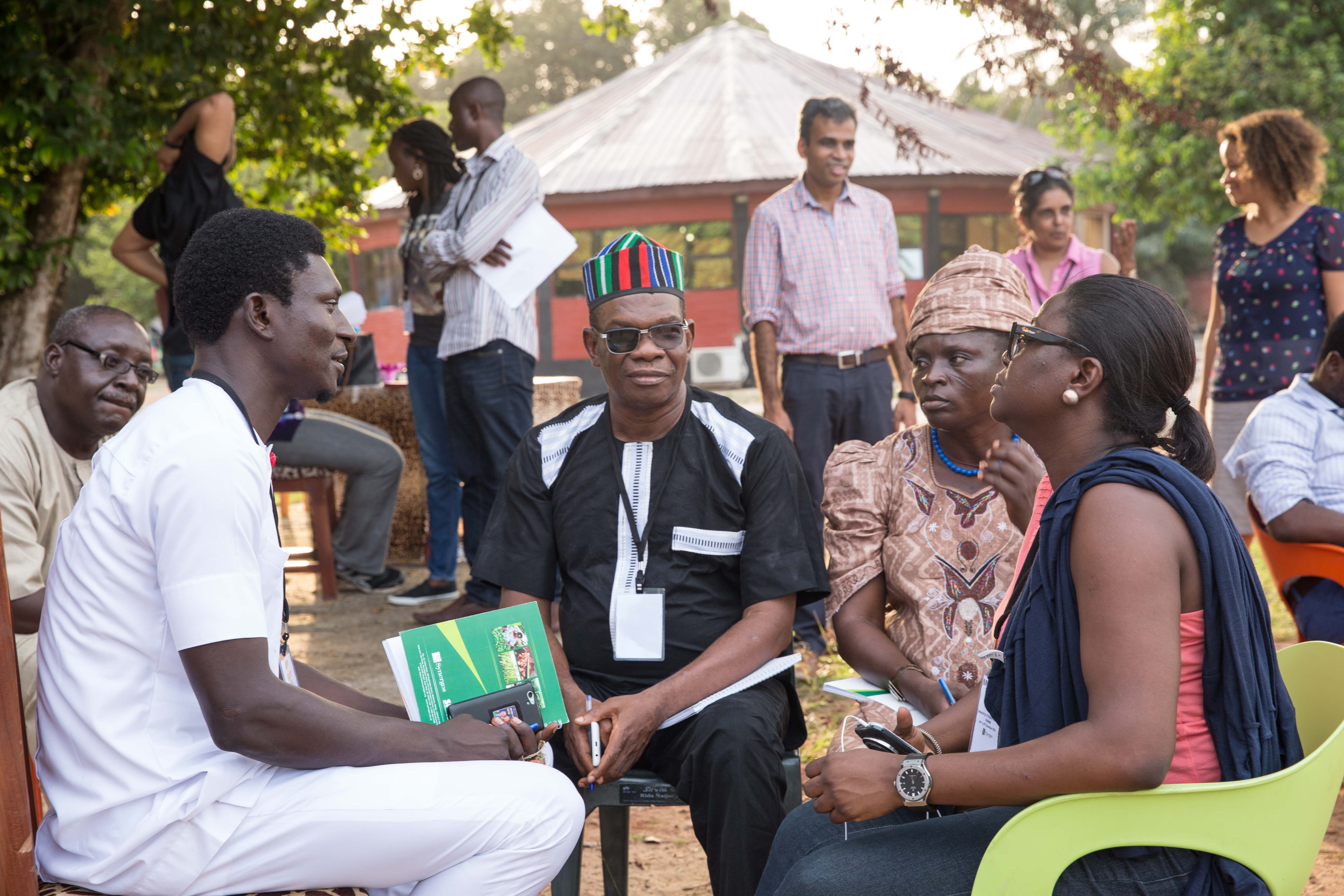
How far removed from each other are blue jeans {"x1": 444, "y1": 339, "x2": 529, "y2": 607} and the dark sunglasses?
12.8 feet

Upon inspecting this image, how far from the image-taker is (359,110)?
8570mm

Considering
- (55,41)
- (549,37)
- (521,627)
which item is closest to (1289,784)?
(521,627)

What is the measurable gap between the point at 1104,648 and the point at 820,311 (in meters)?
3.99

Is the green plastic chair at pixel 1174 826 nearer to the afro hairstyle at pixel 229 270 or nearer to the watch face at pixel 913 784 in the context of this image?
the watch face at pixel 913 784

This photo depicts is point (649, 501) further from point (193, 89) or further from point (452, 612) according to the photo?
point (193, 89)

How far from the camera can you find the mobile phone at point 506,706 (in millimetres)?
2535

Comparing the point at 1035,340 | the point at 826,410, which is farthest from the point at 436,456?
the point at 1035,340

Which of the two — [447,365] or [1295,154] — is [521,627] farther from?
[1295,154]

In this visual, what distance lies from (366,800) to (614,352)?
1451 mm

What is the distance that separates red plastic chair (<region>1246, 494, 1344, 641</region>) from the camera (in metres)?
3.85

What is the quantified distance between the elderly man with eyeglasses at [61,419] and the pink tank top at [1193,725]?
2943 millimetres

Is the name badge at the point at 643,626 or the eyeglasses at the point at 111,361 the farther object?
the eyeglasses at the point at 111,361

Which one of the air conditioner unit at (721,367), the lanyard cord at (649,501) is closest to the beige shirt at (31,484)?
the lanyard cord at (649,501)

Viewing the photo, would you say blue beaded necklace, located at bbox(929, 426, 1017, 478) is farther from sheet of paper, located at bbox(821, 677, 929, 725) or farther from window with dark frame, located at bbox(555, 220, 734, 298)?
window with dark frame, located at bbox(555, 220, 734, 298)
